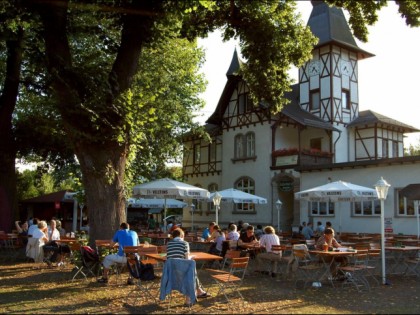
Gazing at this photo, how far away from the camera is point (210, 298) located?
28.7 ft

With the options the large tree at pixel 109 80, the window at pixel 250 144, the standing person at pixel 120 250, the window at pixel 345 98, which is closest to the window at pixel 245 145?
the window at pixel 250 144

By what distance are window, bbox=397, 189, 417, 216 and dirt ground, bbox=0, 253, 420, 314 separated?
36.6 ft

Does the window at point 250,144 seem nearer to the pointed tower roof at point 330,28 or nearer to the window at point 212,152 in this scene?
the window at point 212,152

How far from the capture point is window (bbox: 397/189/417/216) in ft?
70.5

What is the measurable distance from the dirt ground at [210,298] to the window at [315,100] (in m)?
20.0

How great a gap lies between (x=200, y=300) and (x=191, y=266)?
0.94 metres

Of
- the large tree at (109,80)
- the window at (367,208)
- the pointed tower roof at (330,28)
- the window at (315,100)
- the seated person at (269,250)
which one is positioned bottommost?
the seated person at (269,250)

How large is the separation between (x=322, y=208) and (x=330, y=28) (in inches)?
445

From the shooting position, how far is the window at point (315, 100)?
3020cm

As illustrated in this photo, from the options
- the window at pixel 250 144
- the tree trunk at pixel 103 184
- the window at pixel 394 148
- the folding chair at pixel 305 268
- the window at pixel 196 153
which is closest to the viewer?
the folding chair at pixel 305 268

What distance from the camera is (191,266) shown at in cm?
797

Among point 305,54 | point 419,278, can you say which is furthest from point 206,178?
point 419,278

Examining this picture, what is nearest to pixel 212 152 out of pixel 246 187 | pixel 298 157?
pixel 246 187

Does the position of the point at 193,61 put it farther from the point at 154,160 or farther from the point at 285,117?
the point at 285,117
